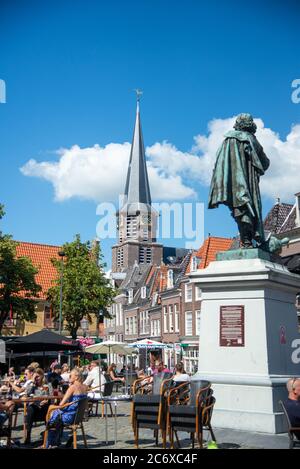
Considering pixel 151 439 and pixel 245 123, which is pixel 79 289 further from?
pixel 151 439

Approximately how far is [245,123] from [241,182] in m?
1.20

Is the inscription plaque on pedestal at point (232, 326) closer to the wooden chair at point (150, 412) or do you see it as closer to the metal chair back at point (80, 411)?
the wooden chair at point (150, 412)

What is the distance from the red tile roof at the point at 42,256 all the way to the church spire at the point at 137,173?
4375 cm

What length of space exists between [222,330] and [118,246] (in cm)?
10108

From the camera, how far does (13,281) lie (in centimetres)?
3875

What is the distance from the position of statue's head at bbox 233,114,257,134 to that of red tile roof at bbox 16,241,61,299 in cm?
4775

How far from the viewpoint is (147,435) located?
31.3ft

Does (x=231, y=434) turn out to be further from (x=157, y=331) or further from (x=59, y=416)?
(x=157, y=331)

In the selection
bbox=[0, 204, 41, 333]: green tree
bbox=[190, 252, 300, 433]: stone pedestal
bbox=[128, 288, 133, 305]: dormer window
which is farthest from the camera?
bbox=[128, 288, 133, 305]: dormer window

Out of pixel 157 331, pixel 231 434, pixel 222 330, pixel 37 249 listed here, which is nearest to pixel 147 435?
pixel 231 434

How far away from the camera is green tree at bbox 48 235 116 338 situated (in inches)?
1420

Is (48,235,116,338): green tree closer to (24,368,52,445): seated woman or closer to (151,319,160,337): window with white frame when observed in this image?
(151,319,160,337): window with white frame

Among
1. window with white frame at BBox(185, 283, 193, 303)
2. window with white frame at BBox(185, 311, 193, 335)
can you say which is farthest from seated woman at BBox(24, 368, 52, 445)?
window with white frame at BBox(185, 283, 193, 303)
